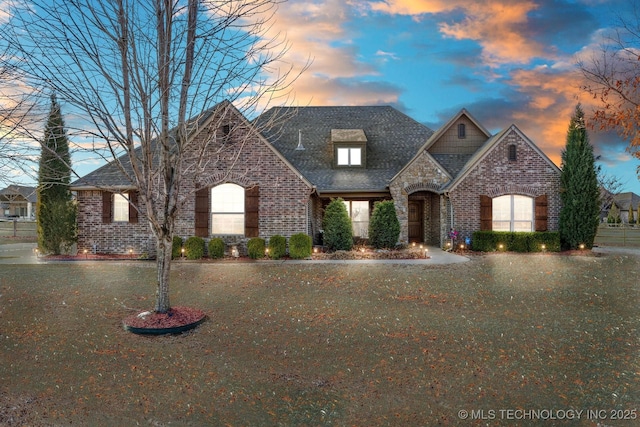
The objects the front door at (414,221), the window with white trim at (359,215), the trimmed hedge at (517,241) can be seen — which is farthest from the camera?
the front door at (414,221)

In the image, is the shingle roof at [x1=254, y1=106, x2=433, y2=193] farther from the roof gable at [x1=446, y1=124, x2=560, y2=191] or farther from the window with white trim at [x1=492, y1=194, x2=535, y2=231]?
the window with white trim at [x1=492, y1=194, x2=535, y2=231]

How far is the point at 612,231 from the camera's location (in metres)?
28.0

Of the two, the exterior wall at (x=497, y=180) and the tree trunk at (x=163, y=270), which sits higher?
the exterior wall at (x=497, y=180)

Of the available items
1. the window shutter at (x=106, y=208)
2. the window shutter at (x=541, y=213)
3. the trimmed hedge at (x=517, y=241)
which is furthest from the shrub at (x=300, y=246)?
the window shutter at (x=541, y=213)

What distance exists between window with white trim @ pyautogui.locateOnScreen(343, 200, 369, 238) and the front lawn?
9.42 meters

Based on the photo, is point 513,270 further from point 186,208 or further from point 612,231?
point 612,231

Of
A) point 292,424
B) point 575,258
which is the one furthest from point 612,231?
point 292,424

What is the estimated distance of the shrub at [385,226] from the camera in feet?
53.4

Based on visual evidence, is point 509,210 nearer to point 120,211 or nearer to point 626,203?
point 120,211

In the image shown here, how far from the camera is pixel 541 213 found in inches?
675

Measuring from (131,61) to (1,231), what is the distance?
118 feet

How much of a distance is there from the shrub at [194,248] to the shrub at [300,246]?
331cm

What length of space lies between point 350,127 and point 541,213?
10.3 meters

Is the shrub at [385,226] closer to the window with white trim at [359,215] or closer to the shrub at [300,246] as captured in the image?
the window with white trim at [359,215]
